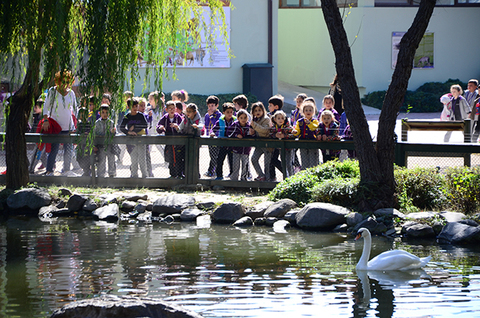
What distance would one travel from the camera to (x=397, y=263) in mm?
7250

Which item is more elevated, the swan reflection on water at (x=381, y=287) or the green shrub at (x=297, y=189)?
the green shrub at (x=297, y=189)

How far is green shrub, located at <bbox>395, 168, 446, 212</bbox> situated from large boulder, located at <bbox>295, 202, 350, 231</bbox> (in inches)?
49.6

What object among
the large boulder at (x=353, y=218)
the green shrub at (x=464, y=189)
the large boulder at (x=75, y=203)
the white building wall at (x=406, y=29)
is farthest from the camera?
the white building wall at (x=406, y=29)

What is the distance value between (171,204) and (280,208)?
6.61 feet

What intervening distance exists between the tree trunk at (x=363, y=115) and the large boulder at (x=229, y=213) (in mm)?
2147

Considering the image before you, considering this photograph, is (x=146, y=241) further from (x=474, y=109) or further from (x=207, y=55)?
(x=207, y=55)

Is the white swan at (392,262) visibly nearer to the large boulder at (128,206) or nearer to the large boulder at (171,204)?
the large boulder at (171,204)

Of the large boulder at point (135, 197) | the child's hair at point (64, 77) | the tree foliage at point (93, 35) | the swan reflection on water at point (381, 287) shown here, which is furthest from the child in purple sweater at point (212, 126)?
the swan reflection on water at point (381, 287)

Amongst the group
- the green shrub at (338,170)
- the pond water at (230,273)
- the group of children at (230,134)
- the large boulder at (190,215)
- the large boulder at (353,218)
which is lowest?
the pond water at (230,273)

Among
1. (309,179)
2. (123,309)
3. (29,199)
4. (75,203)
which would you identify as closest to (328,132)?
(309,179)

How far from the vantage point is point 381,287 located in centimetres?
673

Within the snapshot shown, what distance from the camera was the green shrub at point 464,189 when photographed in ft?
31.7

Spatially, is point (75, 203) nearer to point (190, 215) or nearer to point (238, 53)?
point (190, 215)

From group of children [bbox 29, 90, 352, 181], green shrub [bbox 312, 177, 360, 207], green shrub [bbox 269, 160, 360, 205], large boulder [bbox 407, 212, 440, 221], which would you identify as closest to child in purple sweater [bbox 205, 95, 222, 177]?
group of children [bbox 29, 90, 352, 181]
